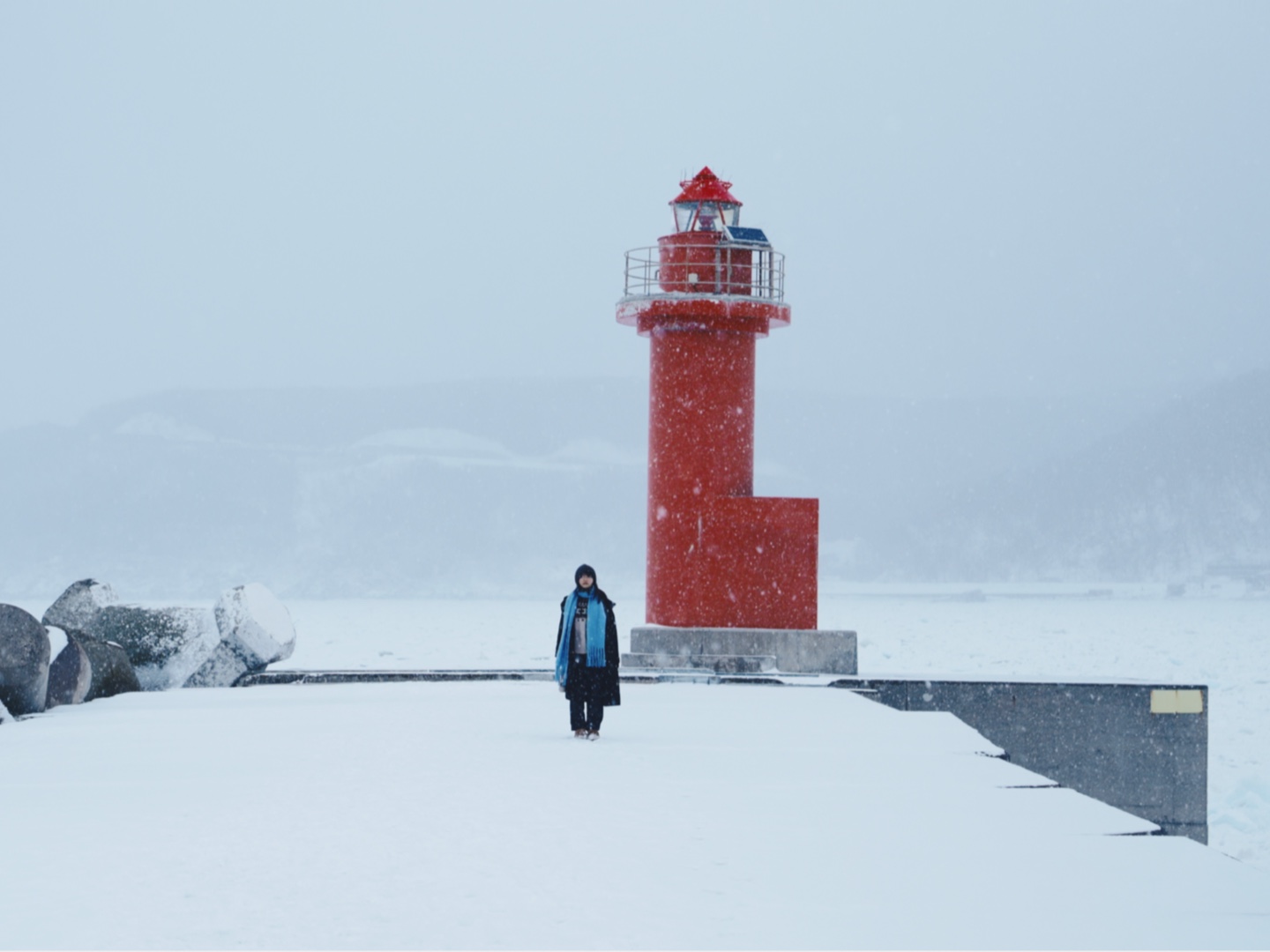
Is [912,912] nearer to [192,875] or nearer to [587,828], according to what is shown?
[587,828]

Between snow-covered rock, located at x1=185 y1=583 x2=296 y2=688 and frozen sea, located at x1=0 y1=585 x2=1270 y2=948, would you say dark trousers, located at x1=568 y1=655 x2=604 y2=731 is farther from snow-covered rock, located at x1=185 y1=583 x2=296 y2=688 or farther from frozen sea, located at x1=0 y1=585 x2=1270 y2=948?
snow-covered rock, located at x1=185 y1=583 x2=296 y2=688

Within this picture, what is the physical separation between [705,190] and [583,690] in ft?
32.6

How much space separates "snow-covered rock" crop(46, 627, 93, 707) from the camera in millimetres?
15062

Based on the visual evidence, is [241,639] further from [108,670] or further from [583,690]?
[583,690]

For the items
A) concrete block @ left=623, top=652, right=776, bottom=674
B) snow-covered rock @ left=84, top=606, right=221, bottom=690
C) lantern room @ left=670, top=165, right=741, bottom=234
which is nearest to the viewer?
snow-covered rock @ left=84, top=606, right=221, bottom=690

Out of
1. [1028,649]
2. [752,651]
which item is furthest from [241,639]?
[1028,649]

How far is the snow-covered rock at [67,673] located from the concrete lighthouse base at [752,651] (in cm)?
684

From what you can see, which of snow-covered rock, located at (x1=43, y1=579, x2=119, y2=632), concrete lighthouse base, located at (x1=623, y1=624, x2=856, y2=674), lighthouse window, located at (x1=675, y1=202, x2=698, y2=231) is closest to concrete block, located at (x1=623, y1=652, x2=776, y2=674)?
concrete lighthouse base, located at (x1=623, y1=624, x2=856, y2=674)

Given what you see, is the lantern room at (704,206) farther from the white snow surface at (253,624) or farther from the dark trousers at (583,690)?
the dark trousers at (583,690)

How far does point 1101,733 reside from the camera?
17.5 m

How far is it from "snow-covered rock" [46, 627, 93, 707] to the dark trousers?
20.0ft

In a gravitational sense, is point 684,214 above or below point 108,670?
above

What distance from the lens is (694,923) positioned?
597 cm

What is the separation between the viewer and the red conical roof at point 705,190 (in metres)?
20.0
